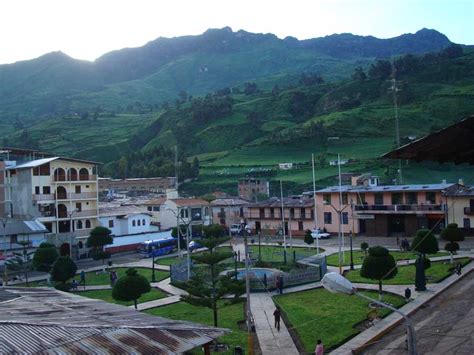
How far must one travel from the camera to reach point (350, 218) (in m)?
52.3

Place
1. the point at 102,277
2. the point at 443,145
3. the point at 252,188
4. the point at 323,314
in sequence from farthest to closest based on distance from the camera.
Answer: the point at 252,188 < the point at 102,277 < the point at 323,314 < the point at 443,145

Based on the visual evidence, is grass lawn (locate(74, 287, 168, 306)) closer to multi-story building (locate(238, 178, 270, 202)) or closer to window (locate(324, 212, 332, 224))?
window (locate(324, 212, 332, 224))

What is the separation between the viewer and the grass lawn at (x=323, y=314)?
20.6 m

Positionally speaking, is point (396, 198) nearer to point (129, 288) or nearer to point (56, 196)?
point (56, 196)

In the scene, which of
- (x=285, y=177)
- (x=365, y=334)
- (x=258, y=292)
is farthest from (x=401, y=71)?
(x=365, y=334)

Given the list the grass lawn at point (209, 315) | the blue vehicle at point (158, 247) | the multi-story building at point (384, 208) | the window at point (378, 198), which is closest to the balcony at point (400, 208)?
the multi-story building at point (384, 208)

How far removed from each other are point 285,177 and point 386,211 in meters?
29.7

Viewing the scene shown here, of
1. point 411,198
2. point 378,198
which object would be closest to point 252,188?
point 378,198

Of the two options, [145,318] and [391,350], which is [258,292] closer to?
[391,350]

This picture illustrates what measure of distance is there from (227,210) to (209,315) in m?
36.8

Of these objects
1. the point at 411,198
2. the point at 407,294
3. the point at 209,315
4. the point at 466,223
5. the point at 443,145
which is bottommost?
the point at 209,315

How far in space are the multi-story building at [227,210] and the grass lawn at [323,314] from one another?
32.3 meters

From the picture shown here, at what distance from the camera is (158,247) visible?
49938 mm

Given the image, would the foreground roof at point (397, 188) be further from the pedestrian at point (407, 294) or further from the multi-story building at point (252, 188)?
the pedestrian at point (407, 294)
